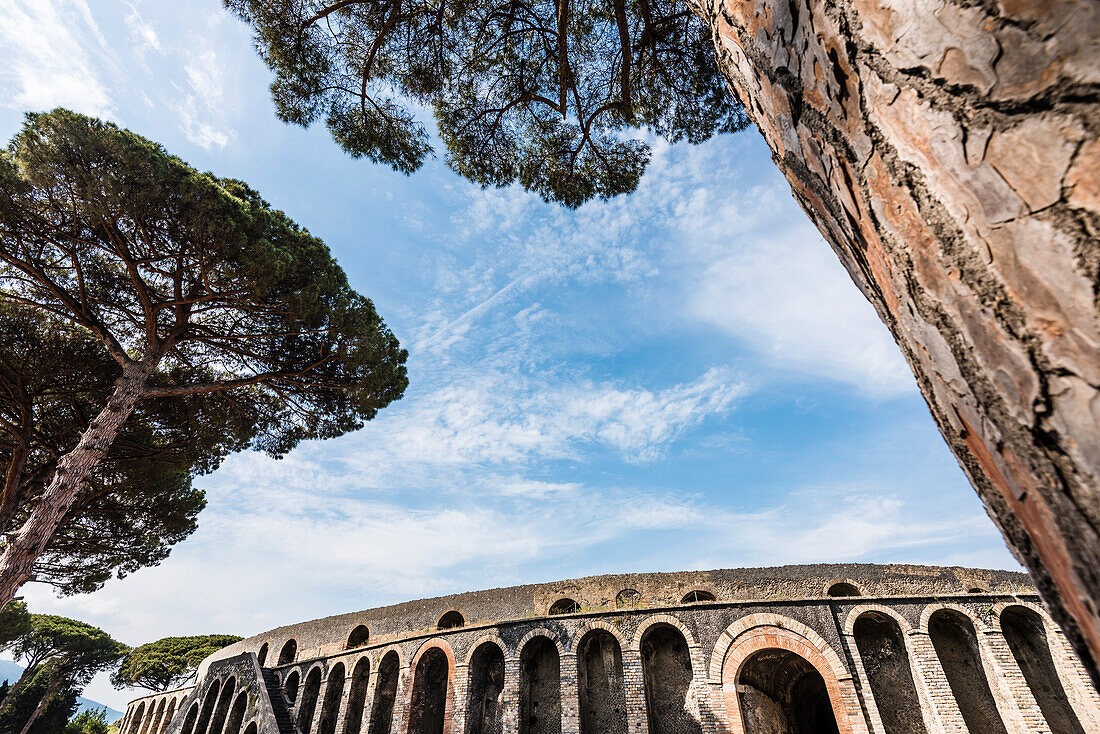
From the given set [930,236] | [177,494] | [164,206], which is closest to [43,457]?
[177,494]

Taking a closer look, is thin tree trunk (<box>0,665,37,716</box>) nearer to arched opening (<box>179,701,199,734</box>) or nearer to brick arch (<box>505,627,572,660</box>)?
arched opening (<box>179,701,199,734</box>)

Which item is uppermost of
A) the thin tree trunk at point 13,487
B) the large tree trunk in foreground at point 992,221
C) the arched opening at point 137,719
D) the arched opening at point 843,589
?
the thin tree trunk at point 13,487

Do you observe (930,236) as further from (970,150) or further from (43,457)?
(43,457)

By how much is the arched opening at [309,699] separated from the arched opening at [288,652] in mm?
4599

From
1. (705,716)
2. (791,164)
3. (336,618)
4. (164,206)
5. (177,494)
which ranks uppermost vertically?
(164,206)

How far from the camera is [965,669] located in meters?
11.6

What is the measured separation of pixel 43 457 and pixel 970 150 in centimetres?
1792

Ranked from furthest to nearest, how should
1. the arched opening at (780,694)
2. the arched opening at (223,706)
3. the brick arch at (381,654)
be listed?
the arched opening at (223,706), the brick arch at (381,654), the arched opening at (780,694)

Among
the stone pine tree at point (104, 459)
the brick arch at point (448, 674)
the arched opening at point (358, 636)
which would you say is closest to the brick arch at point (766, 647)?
the brick arch at point (448, 674)

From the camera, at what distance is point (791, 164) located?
133cm

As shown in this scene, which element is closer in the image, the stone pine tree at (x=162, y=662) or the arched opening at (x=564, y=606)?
the arched opening at (x=564, y=606)

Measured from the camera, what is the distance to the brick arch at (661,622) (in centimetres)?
1203

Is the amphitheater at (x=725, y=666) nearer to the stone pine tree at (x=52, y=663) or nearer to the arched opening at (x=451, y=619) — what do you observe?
the arched opening at (x=451, y=619)

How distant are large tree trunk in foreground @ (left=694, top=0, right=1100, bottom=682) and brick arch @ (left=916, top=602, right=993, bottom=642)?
46.0 feet
